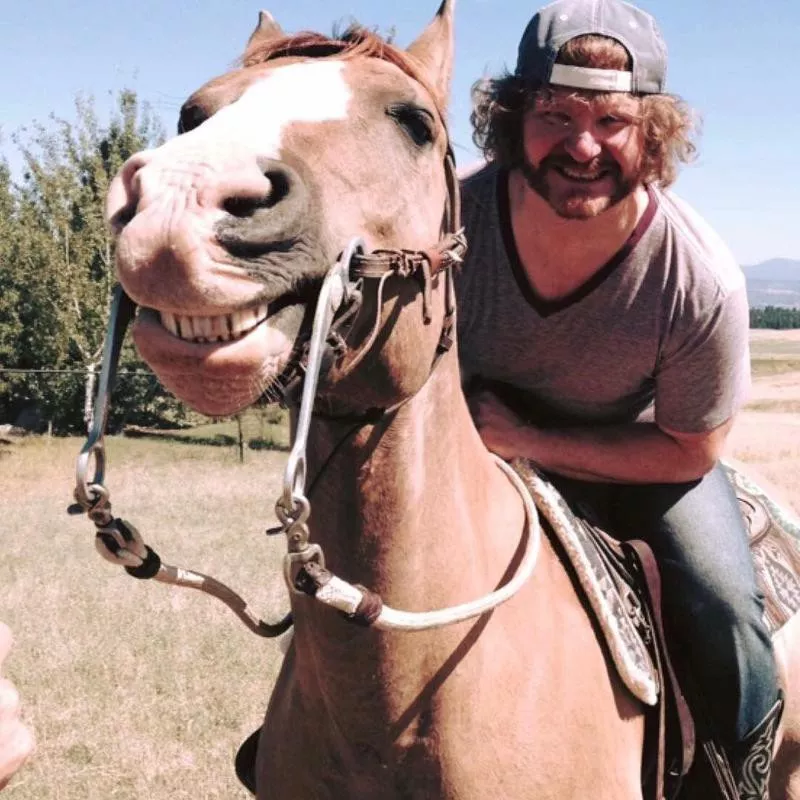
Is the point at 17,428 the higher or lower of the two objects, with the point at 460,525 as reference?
lower

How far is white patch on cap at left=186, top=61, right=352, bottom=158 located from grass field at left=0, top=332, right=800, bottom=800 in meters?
5.18

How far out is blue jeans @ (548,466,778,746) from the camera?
2.98 meters

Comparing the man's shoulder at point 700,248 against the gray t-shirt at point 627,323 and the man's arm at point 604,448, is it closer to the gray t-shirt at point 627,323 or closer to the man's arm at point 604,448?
the gray t-shirt at point 627,323

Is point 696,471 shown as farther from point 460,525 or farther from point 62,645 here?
point 62,645

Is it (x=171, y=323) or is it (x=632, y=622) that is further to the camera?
(x=632, y=622)

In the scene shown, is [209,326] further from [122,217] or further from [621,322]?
[621,322]

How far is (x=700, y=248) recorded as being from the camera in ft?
9.43

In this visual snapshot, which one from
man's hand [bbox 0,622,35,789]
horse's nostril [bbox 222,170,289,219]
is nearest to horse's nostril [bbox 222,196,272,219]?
horse's nostril [bbox 222,170,289,219]

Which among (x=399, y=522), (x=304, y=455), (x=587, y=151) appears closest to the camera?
(x=304, y=455)

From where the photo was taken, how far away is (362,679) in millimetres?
2215

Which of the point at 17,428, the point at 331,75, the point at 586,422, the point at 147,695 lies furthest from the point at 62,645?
the point at 17,428

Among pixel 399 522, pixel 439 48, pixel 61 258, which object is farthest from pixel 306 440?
pixel 61 258

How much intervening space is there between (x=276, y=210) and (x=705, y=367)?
1690 mm

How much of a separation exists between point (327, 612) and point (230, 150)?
1.11 m
